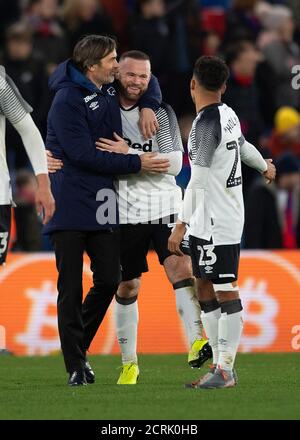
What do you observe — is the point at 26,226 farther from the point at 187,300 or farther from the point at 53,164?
the point at 53,164

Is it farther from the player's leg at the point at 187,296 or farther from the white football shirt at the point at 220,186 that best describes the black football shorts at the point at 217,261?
the player's leg at the point at 187,296

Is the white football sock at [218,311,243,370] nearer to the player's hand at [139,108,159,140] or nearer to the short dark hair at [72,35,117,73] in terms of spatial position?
the player's hand at [139,108,159,140]

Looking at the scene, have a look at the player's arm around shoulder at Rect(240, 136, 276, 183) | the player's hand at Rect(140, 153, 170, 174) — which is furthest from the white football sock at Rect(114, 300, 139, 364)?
the player's arm around shoulder at Rect(240, 136, 276, 183)

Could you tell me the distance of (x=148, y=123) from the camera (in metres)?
9.26

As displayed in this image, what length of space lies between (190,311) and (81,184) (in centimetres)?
150

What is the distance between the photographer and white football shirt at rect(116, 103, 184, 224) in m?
9.40

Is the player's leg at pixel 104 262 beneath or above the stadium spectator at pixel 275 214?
above

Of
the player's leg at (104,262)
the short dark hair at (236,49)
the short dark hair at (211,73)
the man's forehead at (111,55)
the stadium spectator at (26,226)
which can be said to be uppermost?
the man's forehead at (111,55)

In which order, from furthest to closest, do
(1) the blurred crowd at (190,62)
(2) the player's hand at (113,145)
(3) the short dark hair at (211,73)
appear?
(1) the blurred crowd at (190,62) → (2) the player's hand at (113,145) → (3) the short dark hair at (211,73)

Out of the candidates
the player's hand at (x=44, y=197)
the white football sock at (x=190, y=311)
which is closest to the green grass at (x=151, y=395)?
the white football sock at (x=190, y=311)

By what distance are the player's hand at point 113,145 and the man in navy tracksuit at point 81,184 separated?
52 mm

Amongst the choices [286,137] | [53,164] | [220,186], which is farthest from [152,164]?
[286,137]

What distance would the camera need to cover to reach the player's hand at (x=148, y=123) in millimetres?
9258

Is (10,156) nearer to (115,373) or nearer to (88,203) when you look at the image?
(115,373)
